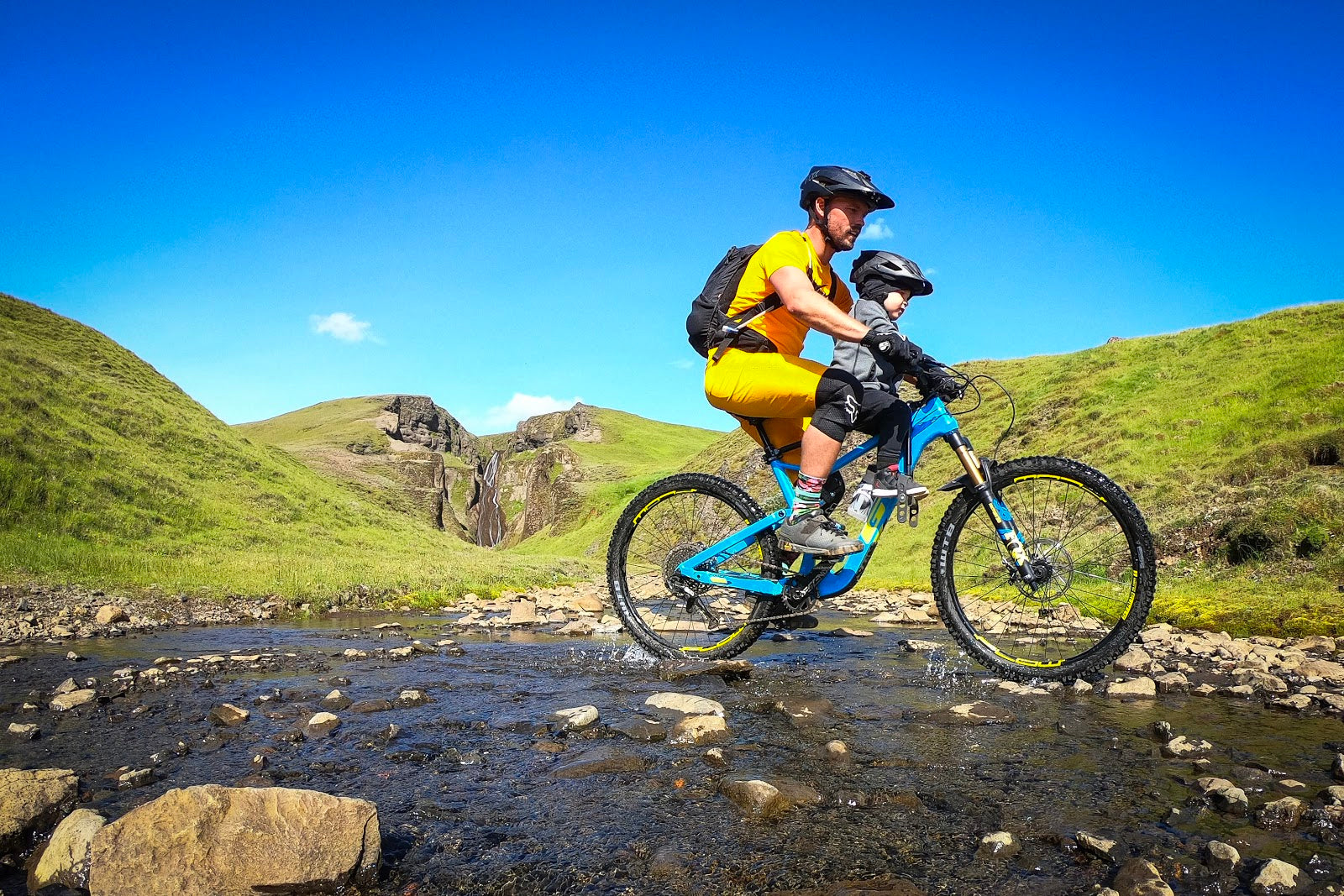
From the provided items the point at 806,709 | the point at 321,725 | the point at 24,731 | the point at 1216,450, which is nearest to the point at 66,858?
the point at 321,725

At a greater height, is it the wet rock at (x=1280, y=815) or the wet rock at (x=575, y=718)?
the wet rock at (x=1280, y=815)

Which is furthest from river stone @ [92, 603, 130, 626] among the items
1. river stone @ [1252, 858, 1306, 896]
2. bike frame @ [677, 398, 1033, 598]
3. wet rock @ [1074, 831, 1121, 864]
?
river stone @ [1252, 858, 1306, 896]

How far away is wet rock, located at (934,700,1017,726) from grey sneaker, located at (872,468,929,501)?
1.68 m

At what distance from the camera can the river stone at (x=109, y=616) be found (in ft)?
34.8

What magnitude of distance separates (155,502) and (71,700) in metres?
26.7

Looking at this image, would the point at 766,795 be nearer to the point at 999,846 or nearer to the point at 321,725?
the point at 999,846

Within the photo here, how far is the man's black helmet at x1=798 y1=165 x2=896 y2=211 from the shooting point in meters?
5.65

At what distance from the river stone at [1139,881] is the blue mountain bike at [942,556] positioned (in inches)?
122

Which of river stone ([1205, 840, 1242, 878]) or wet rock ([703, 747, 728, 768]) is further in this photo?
wet rock ([703, 747, 728, 768])

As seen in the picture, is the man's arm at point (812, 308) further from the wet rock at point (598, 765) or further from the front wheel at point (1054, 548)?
the wet rock at point (598, 765)

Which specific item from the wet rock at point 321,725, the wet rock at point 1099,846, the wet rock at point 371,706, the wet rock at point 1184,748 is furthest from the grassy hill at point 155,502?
the wet rock at point 1099,846

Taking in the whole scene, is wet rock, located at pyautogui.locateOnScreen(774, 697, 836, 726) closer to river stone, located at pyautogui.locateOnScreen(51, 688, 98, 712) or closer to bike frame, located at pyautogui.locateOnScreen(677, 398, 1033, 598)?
bike frame, located at pyautogui.locateOnScreen(677, 398, 1033, 598)

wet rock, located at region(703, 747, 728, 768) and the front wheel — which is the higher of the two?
the front wheel

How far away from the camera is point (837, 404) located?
18.8 ft
